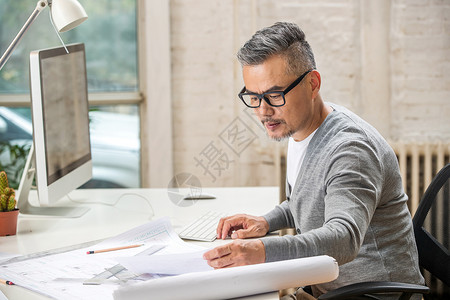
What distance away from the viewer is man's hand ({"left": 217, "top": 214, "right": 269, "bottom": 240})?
1.54 meters

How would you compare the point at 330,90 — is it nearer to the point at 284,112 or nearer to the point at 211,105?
the point at 211,105

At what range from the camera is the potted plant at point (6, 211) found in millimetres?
1631

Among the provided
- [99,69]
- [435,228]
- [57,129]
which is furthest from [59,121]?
[99,69]

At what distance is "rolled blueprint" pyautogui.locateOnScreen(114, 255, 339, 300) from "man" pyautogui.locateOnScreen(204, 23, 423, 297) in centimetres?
10

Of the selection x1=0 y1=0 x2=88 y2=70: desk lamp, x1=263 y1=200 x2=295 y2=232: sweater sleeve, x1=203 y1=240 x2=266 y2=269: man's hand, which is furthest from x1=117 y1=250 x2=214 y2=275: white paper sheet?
x1=0 y1=0 x2=88 y2=70: desk lamp

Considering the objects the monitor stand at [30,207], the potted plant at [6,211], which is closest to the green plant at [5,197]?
the potted plant at [6,211]

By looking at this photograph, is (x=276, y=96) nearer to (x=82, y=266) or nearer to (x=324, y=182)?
(x=324, y=182)

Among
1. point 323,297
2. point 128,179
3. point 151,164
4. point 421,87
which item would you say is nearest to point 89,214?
point 323,297

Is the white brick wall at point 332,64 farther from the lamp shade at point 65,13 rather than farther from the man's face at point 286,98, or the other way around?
the man's face at point 286,98

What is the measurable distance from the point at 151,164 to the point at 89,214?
4.07ft

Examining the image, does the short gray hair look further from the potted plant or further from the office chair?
the potted plant

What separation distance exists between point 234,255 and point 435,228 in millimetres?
695

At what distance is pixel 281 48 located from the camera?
56.1 inches

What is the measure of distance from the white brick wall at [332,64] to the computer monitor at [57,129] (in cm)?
106
